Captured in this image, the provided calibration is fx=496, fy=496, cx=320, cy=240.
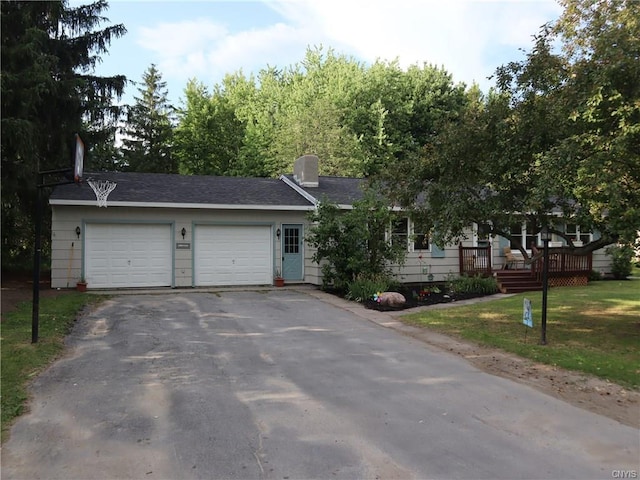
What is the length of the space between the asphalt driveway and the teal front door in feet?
27.2

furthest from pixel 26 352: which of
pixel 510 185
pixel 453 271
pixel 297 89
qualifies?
pixel 297 89

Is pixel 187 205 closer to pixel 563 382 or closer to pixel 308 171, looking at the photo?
pixel 308 171

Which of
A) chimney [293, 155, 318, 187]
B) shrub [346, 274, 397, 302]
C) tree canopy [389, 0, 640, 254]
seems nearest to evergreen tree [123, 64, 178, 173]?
chimney [293, 155, 318, 187]

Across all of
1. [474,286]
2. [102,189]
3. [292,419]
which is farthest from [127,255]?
[292,419]

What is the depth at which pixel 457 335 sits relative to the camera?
8.84m

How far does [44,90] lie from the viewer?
1266 cm

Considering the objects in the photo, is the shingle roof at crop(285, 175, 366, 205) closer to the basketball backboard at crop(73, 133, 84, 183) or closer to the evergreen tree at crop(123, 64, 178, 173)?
the basketball backboard at crop(73, 133, 84, 183)

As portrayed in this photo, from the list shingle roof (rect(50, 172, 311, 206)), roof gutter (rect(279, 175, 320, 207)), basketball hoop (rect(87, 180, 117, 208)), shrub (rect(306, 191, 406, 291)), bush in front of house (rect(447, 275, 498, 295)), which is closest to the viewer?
shrub (rect(306, 191, 406, 291))

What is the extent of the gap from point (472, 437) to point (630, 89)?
18.2ft

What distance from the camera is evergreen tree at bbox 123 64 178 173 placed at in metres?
37.9

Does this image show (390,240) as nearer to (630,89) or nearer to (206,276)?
(206,276)


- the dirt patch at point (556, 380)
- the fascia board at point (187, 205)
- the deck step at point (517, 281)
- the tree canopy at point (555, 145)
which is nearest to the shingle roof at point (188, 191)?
the fascia board at point (187, 205)

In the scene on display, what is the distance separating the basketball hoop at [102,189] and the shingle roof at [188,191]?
18 cm

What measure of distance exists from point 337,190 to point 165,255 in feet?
22.0
